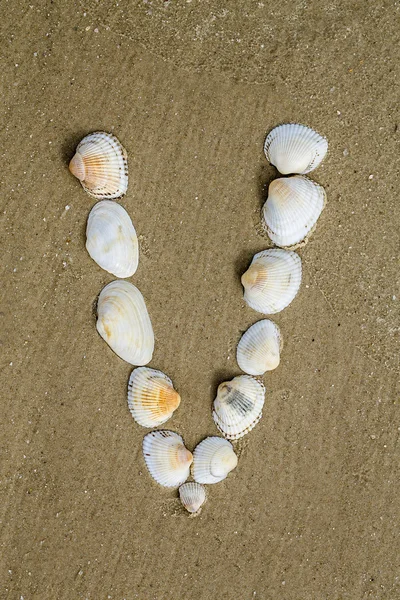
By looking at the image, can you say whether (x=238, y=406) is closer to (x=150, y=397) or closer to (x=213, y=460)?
(x=213, y=460)

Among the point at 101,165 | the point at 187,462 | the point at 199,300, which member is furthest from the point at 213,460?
the point at 101,165

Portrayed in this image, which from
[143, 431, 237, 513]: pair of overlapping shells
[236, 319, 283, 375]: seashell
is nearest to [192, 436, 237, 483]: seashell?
[143, 431, 237, 513]: pair of overlapping shells

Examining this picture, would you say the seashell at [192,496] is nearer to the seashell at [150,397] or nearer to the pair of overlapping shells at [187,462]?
the pair of overlapping shells at [187,462]

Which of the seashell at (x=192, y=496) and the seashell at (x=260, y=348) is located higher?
the seashell at (x=260, y=348)

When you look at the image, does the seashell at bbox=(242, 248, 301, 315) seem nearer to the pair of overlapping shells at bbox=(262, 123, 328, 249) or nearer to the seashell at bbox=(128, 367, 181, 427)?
the pair of overlapping shells at bbox=(262, 123, 328, 249)

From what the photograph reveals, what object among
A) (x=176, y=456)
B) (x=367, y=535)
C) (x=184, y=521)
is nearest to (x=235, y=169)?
(x=176, y=456)

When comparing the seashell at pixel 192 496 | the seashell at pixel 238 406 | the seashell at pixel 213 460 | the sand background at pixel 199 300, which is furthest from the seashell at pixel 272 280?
the seashell at pixel 192 496
